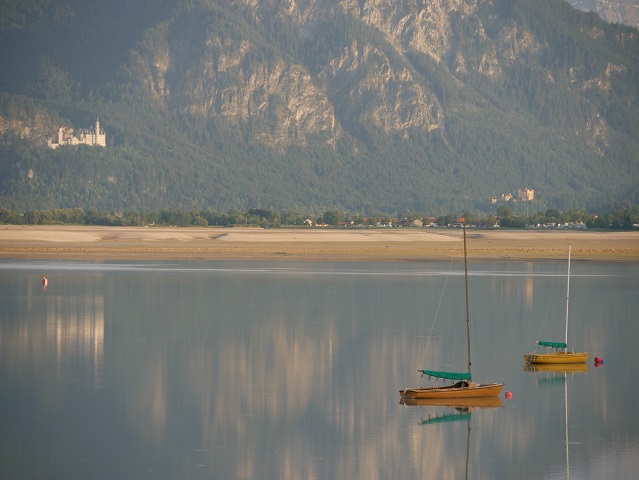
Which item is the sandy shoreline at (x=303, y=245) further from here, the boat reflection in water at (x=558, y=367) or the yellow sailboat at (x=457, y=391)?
the yellow sailboat at (x=457, y=391)

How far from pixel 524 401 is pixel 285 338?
13.6 meters

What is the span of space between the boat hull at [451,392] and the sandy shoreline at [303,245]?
66138 millimetres

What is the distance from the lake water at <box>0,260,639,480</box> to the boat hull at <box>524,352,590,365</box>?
77 centimetres

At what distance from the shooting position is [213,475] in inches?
1040

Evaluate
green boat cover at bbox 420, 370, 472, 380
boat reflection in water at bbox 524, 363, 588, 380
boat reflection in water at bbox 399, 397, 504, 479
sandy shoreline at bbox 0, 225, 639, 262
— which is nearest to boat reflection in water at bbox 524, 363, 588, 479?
boat reflection in water at bbox 524, 363, 588, 380

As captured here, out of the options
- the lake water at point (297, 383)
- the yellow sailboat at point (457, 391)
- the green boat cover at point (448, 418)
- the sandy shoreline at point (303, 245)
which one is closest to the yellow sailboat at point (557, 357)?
the lake water at point (297, 383)

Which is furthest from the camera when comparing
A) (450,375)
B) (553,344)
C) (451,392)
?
(553,344)

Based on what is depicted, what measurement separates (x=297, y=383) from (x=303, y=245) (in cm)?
8300

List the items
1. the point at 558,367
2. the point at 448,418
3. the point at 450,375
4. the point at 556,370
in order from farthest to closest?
1. the point at 558,367
2. the point at 556,370
3. the point at 450,375
4. the point at 448,418

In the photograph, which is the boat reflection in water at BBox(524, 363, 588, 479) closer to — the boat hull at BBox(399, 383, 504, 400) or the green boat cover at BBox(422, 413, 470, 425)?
the boat hull at BBox(399, 383, 504, 400)

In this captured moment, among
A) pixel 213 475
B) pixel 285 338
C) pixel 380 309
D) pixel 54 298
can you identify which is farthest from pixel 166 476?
pixel 54 298

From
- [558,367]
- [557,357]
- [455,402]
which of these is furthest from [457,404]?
[557,357]

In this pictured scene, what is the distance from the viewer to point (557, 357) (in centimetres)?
4159

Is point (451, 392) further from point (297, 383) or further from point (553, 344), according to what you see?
point (553, 344)
